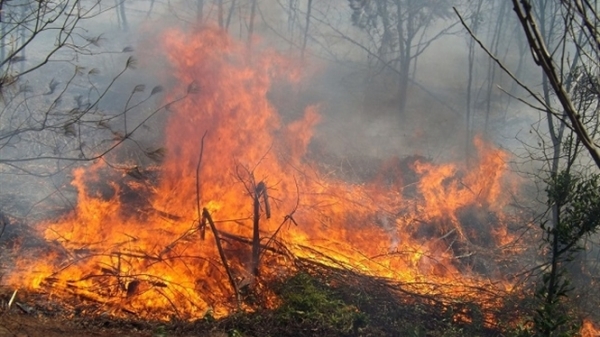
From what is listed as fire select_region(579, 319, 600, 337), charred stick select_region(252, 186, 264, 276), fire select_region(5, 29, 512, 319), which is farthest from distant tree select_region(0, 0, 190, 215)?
fire select_region(579, 319, 600, 337)

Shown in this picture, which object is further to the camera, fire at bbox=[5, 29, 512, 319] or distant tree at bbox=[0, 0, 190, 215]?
fire at bbox=[5, 29, 512, 319]

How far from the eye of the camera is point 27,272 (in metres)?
6.51

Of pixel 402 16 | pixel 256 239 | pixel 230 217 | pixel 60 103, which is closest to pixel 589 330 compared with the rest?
pixel 256 239

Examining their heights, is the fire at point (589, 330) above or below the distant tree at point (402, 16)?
below

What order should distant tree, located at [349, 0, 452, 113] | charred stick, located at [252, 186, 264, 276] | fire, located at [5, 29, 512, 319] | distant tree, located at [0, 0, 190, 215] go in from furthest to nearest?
distant tree, located at [349, 0, 452, 113]
charred stick, located at [252, 186, 264, 276]
fire, located at [5, 29, 512, 319]
distant tree, located at [0, 0, 190, 215]

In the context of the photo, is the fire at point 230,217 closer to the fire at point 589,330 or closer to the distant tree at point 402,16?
the fire at point 589,330

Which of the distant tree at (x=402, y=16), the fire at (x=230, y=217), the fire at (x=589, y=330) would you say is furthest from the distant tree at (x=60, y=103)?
the distant tree at (x=402, y=16)

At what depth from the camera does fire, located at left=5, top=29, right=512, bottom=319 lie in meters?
6.81

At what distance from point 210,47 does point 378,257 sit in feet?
28.8

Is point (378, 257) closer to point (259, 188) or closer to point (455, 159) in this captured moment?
point (259, 188)

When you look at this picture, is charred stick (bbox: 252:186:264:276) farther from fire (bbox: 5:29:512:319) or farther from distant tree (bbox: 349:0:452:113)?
distant tree (bbox: 349:0:452:113)

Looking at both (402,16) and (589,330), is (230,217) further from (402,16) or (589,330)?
(402,16)

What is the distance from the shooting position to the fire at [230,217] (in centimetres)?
681

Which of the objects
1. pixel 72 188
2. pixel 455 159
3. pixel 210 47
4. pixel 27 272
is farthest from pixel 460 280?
pixel 455 159
